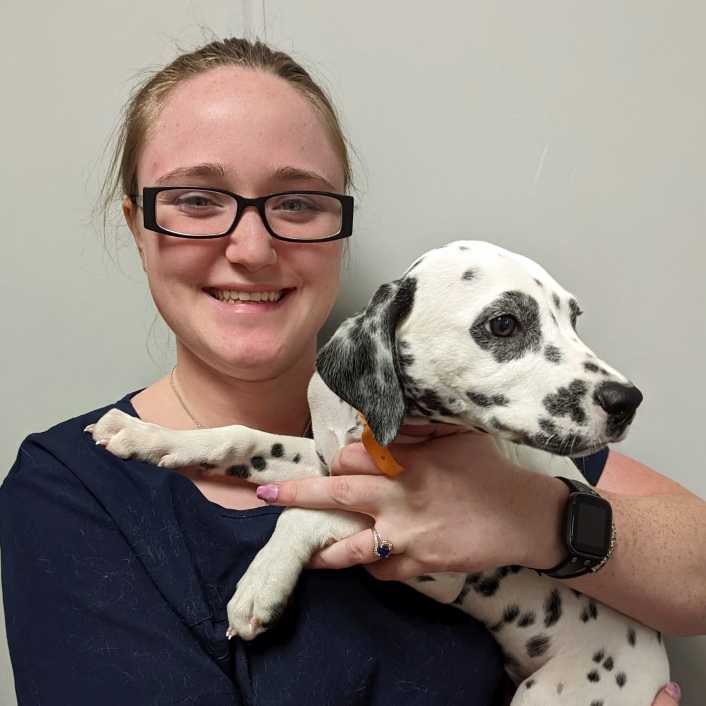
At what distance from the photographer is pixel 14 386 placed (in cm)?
226

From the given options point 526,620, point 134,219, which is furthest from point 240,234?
point 526,620

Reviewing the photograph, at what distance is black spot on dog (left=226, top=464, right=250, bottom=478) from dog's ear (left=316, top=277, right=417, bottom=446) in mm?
350

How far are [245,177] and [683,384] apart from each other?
4.50 feet

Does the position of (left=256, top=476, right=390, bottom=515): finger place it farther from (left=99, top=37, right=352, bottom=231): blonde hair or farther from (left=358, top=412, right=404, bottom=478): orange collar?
(left=99, top=37, right=352, bottom=231): blonde hair

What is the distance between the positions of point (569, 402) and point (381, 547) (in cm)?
46

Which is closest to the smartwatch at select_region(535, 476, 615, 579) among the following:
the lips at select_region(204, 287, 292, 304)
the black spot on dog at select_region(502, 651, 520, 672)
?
the black spot on dog at select_region(502, 651, 520, 672)

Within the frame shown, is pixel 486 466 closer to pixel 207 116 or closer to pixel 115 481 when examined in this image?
pixel 115 481

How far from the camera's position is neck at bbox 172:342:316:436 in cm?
175

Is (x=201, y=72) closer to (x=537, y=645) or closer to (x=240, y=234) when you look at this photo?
(x=240, y=234)

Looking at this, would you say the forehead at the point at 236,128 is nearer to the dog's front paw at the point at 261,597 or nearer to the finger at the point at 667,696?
the dog's front paw at the point at 261,597

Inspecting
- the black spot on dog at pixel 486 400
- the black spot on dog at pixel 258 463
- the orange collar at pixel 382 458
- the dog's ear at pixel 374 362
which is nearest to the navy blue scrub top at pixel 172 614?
the black spot on dog at pixel 258 463

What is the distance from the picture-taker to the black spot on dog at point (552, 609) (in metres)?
1.53

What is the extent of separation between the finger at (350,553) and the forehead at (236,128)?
822 mm

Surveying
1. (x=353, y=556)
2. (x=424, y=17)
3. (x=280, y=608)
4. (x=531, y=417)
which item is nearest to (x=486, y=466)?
(x=531, y=417)
